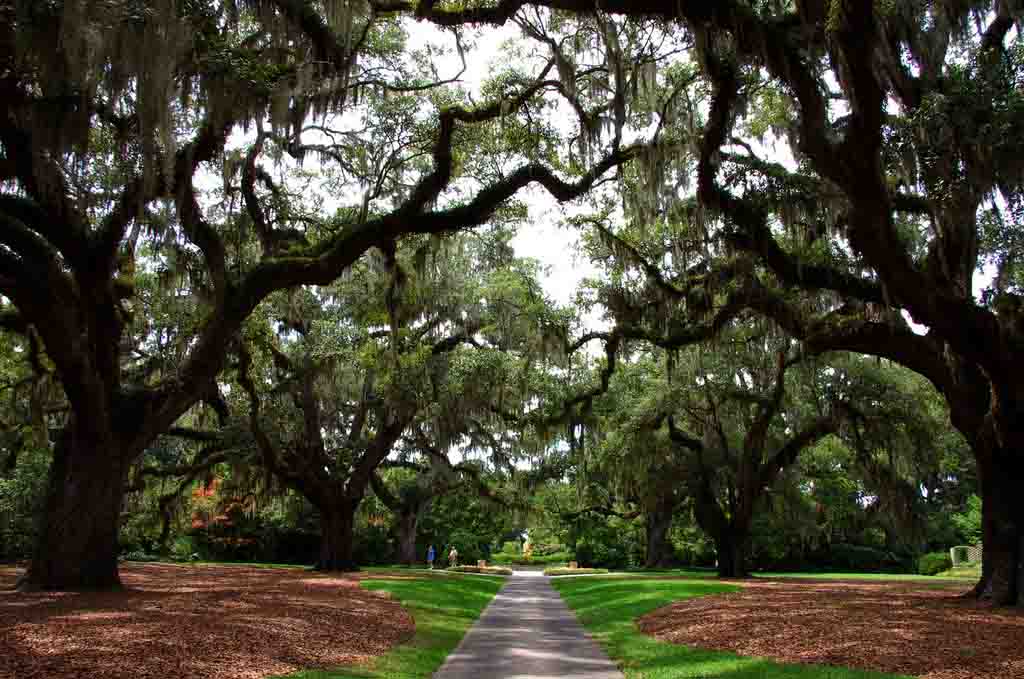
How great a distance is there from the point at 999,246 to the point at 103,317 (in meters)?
16.5

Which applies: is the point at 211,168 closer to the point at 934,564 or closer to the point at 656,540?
the point at 656,540

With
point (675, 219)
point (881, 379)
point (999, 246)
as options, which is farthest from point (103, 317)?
point (881, 379)

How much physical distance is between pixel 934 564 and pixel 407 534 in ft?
77.5

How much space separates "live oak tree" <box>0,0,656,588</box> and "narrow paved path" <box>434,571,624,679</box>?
21.4 feet

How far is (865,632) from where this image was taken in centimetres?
937

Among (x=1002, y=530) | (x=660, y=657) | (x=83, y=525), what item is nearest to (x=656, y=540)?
(x=1002, y=530)

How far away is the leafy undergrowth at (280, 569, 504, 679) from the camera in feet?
25.4

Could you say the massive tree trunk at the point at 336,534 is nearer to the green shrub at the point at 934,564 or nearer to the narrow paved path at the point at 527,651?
the narrow paved path at the point at 527,651

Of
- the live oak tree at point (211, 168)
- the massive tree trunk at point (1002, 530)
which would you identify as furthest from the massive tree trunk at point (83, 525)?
the massive tree trunk at point (1002, 530)

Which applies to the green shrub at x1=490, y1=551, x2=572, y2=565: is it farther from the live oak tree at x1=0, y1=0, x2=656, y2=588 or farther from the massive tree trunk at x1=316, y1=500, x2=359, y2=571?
the live oak tree at x1=0, y1=0, x2=656, y2=588

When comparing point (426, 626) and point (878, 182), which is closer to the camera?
point (878, 182)

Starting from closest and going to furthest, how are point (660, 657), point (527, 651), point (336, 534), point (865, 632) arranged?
point (660, 657) → point (865, 632) → point (527, 651) → point (336, 534)

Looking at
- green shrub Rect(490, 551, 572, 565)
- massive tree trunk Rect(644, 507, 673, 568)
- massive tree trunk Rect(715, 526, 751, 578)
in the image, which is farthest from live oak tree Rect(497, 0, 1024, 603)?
green shrub Rect(490, 551, 572, 565)

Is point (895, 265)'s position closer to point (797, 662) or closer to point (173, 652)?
point (797, 662)
